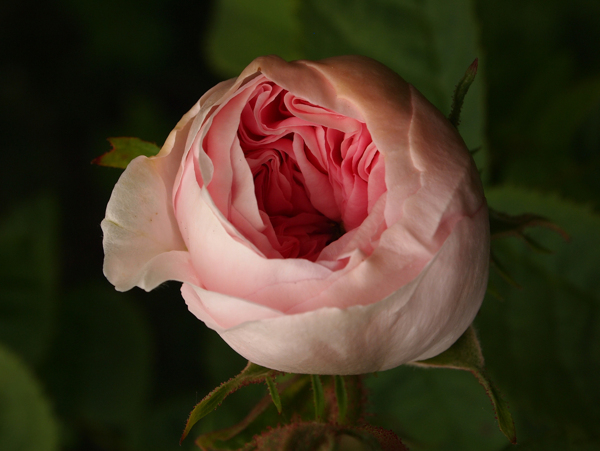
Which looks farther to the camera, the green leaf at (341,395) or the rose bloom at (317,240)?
the green leaf at (341,395)

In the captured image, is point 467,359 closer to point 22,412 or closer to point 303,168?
point 303,168

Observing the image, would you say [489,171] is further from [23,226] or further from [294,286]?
[23,226]

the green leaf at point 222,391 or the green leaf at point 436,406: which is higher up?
the green leaf at point 222,391

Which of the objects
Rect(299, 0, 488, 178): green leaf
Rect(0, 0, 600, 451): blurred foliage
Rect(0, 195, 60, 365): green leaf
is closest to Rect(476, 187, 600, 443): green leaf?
Rect(0, 0, 600, 451): blurred foliage

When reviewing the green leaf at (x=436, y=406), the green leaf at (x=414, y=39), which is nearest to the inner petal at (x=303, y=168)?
the green leaf at (x=414, y=39)

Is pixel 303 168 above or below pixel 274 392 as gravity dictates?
above

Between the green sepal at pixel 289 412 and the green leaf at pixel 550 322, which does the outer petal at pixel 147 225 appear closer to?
the green sepal at pixel 289 412

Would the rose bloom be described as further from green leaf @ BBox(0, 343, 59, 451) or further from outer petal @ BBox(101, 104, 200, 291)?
green leaf @ BBox(0, 343, 59, 451)

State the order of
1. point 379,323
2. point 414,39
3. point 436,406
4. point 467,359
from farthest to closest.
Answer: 1. point 436,406
2. point 414,39
3. point 467,359
4. point 379,323

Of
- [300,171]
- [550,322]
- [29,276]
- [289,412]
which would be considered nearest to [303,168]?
[300,171]
